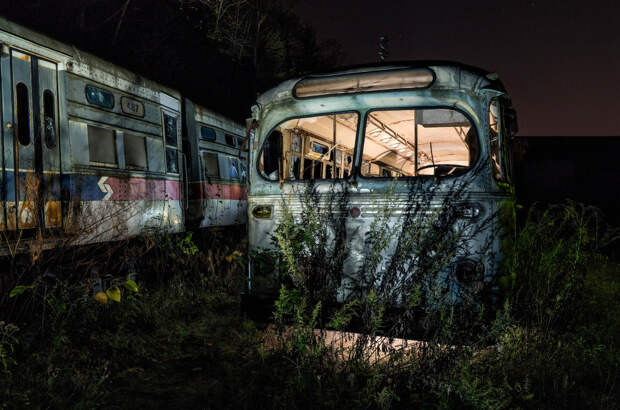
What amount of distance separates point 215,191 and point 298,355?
660 centimetres

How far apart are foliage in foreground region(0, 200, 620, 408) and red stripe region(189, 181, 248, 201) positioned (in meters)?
3.95

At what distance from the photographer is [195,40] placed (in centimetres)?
2491

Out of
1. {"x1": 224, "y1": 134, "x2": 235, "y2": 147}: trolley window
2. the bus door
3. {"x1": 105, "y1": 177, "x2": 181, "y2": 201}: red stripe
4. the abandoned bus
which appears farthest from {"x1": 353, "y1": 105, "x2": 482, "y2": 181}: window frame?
{"x1": 224, "y1": 134, "x2": 235, "y2": 147}: trolley window

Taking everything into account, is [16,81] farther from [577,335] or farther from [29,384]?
[577,335]

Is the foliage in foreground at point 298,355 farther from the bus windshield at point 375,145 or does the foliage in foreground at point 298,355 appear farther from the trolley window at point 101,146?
the trolley window at point 101,146

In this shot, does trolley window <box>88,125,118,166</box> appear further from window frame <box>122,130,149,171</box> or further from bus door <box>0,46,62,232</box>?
bus door <box>0,46,62,232</box>

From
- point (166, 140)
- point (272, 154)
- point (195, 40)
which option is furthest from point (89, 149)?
point (195, 40)

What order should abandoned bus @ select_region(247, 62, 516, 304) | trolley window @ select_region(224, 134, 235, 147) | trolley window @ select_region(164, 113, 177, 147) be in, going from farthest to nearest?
1. trolley window @ select_region(224, 134, 235, 147)
2. trolley window @ select_region(164, 113, 177, 147)
3. abandoned bus @ select_region(247, 62, 516, 304)

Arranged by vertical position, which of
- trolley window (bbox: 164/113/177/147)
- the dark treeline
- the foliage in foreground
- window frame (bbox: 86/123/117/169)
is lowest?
the foliage in foreground

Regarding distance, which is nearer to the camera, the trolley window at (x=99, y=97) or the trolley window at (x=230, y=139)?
the trolley window at (x=99, y=97)

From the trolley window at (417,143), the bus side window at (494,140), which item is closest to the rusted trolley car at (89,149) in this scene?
the trolley window at (417,143)

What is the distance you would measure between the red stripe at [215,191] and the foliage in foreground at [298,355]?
13.0 ft

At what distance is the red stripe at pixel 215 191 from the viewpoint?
8.91 metres

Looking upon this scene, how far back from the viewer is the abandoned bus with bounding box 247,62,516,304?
11.9ft
